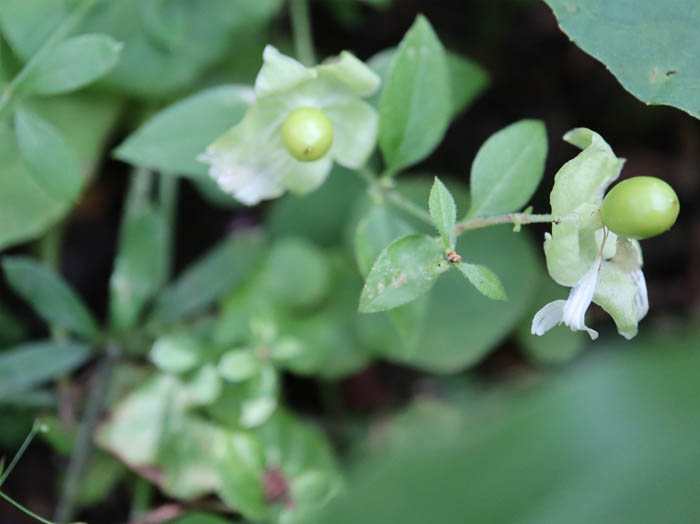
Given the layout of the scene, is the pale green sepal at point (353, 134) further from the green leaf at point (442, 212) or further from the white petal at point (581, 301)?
the white petal at point (581, 301)

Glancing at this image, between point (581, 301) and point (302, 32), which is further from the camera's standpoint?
point (302, 32)

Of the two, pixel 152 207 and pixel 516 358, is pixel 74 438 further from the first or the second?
pixel 516 358

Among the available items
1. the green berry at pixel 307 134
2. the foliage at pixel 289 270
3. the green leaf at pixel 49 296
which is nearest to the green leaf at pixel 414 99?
the foliage at pixel 289 270

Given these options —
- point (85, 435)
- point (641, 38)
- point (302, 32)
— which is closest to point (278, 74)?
point (641, 38)

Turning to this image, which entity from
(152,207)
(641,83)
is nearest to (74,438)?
(152,207)

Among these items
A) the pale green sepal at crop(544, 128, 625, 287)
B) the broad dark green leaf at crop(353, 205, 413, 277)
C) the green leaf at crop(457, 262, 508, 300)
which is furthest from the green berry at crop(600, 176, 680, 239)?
the broad dark green leaf at crop(353, 205, 413, 277)

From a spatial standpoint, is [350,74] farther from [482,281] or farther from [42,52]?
[42,52]

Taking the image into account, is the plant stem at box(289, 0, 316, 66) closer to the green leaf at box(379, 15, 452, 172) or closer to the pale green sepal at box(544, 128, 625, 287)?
the green leaf at box(379, 15, 452, 172)
